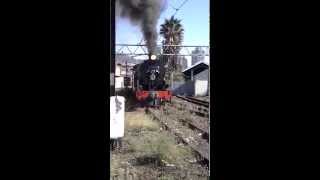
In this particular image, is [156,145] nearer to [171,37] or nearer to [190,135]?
[190,135]

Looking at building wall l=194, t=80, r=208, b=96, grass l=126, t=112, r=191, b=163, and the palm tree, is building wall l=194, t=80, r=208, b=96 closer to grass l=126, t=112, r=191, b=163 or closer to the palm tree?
the palm tree

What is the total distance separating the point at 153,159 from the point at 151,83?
9036 mm

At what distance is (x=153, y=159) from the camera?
16.8 feet

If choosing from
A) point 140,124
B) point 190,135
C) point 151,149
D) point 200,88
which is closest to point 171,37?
point 200,88

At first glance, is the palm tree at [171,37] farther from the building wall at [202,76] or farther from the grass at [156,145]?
the grass at [156,145]

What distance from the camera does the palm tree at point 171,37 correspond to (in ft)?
45.7

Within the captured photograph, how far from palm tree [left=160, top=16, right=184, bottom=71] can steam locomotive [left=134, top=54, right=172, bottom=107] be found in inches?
22.1

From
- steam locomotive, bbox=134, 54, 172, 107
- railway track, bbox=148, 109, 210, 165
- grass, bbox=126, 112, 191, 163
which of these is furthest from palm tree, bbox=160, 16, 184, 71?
grass, bbox=126, 112, 191, 163

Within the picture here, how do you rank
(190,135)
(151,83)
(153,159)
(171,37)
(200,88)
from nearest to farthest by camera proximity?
(153,159) < (190,135) < (151,83) < (200,88) < (171,37)

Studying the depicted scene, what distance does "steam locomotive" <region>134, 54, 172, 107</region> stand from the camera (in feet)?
42.9
